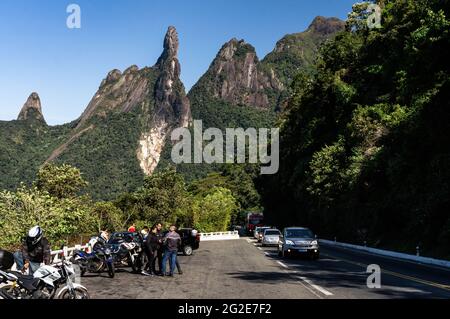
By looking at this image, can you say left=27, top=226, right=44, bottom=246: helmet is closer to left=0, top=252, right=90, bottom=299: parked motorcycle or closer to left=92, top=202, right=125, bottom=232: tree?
left=0, top=252, right=90, bottom=299: parked motorcycle

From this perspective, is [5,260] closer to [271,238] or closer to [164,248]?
[164,248]

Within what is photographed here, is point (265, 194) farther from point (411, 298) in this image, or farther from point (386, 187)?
point (411, 298)

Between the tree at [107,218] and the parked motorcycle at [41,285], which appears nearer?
the parked motorcycle at [41,285]

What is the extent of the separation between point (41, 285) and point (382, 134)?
33.5m

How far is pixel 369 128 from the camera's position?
4050 cm

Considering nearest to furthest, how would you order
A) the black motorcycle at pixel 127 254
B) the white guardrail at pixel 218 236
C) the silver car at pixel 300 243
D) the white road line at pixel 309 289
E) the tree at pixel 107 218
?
the white road line at pixel 309 289 → the black motorcycle at pixel 127 254 → the silver car at pixel 300 243 → the tree at pixel 107 218 → the white guardrail at pixel 218 236

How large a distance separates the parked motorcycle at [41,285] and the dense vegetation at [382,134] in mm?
20639

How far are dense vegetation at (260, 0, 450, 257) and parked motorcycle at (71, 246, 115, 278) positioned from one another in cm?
1698

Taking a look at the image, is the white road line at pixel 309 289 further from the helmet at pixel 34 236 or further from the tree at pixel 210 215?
the tree at pixel 210 215

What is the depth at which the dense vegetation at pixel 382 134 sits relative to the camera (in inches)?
1115

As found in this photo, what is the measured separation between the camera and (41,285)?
1033 centimetres

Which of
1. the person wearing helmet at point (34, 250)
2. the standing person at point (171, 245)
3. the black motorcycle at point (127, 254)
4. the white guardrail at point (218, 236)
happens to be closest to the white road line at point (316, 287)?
the standing person at point (171, 245)

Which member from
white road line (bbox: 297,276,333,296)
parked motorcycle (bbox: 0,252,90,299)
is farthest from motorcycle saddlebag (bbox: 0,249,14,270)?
white road line (bbox: 297,276,333,296)
